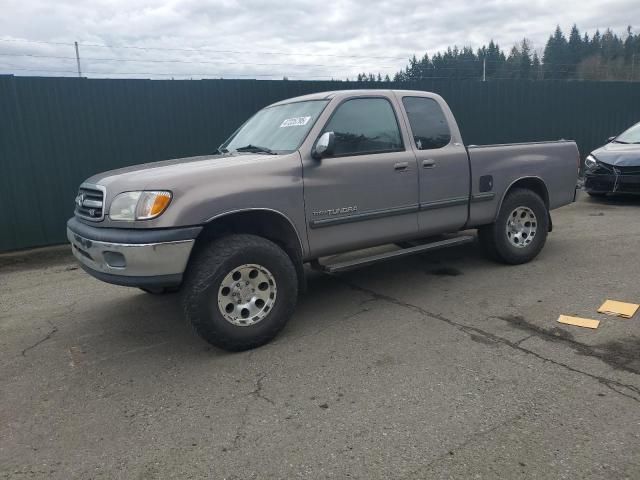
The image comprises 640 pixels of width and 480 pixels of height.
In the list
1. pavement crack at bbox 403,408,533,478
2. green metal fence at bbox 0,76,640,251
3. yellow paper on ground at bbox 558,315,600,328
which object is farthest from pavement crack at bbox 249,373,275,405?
green metal fence at bbox 0,76,640,251

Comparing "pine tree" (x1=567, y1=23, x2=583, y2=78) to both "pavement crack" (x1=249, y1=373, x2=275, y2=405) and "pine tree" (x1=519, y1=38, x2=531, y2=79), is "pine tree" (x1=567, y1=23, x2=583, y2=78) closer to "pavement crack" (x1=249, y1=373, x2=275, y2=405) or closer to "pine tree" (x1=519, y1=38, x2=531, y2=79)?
"pine tree" (x1=519, y1=38, x2=531, y2=79)

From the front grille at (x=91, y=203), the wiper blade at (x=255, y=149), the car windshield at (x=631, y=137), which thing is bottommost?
the car windshield at (x=631, y=137)

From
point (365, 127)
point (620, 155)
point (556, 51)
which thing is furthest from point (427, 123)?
point (556, 51)

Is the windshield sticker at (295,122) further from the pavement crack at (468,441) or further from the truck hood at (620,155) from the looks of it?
the truck hood at (620,155)

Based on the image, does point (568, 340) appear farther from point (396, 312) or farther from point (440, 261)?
point (440, 261)

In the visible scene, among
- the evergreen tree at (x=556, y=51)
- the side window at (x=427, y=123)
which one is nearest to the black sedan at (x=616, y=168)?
the side window at (x=427, y=123)

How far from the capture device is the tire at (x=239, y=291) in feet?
12.2

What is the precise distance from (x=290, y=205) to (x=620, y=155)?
8100mm

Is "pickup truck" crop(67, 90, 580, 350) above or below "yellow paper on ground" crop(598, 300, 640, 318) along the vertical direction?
above

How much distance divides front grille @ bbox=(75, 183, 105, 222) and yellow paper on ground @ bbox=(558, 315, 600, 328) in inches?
146

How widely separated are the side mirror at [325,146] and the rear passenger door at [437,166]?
3.64ft

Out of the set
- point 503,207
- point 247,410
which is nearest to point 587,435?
point 247,410

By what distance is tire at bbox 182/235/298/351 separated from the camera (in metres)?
3.71

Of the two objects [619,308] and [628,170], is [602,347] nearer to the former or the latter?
[619,308]
